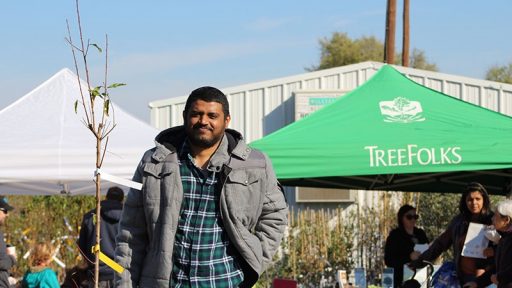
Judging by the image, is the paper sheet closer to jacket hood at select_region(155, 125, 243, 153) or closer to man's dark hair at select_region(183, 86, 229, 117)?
jacket hood at select_region(155, 125, 243, 153)

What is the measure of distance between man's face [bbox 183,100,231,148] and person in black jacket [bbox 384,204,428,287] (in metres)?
6.34

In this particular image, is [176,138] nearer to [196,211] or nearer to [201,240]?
[196,211]

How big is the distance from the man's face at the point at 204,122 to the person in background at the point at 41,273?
5.03 meters

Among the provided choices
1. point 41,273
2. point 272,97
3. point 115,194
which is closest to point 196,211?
point 41,273

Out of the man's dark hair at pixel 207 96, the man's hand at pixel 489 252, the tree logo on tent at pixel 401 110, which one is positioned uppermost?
the tree logo on tent at pixel 401 110

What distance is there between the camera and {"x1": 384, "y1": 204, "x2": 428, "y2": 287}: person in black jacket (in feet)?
34.6

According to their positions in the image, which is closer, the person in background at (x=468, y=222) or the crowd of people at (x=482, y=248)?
the crowd of people at (x=482, y=248)

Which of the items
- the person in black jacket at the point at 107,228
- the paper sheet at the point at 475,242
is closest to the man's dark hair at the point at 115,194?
the person in black jacket at the point at 107,228

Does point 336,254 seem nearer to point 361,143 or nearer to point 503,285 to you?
point 361,143

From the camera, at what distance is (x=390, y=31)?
21422 millimetres

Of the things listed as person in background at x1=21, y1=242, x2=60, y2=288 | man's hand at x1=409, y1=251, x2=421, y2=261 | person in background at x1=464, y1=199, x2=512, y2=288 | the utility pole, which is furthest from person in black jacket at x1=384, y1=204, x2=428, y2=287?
the utility pole

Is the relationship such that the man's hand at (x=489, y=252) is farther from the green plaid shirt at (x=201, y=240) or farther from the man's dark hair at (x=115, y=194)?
the green plaid shirt at (x=201, y=240)

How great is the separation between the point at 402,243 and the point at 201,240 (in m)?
6.56

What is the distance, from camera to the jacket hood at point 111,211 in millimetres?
9531
